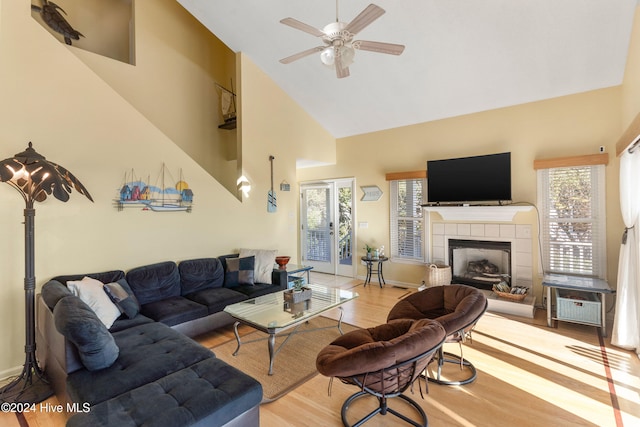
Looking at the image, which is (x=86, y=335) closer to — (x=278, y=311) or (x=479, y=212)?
(x=278, y=311)

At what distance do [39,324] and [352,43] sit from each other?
137 inches

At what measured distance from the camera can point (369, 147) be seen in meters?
5.96

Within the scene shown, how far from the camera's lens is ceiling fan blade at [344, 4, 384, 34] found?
6.87 feet

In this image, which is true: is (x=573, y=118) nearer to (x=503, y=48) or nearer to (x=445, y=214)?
(x=503, y=48)

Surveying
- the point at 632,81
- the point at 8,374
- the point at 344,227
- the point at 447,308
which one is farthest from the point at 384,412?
the point at 344,227

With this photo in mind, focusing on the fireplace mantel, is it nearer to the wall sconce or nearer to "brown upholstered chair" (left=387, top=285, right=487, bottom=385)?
"brown upholstered chair" (left=387, top=285, right=487, bottom=385)

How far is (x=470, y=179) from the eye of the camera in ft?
15.4

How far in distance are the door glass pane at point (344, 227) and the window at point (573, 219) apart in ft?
10.4

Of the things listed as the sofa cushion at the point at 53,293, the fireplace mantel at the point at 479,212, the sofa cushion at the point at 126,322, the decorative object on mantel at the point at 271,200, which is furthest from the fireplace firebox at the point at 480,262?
the sofa cushion at the point at 53,293

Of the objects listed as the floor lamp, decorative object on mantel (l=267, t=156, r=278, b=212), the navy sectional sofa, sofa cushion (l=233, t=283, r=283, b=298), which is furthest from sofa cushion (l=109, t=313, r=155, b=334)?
decorative object on mantel (l=267, t=156, r=278, b=212)

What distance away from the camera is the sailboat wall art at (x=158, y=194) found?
3486 millimetres

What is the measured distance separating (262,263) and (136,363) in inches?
88.6

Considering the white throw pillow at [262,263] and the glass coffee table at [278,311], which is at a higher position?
the white throw pillow at [262,263]

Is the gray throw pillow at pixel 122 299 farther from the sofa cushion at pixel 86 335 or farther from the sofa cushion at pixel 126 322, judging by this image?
the sofa cushion at pixel 86 335
